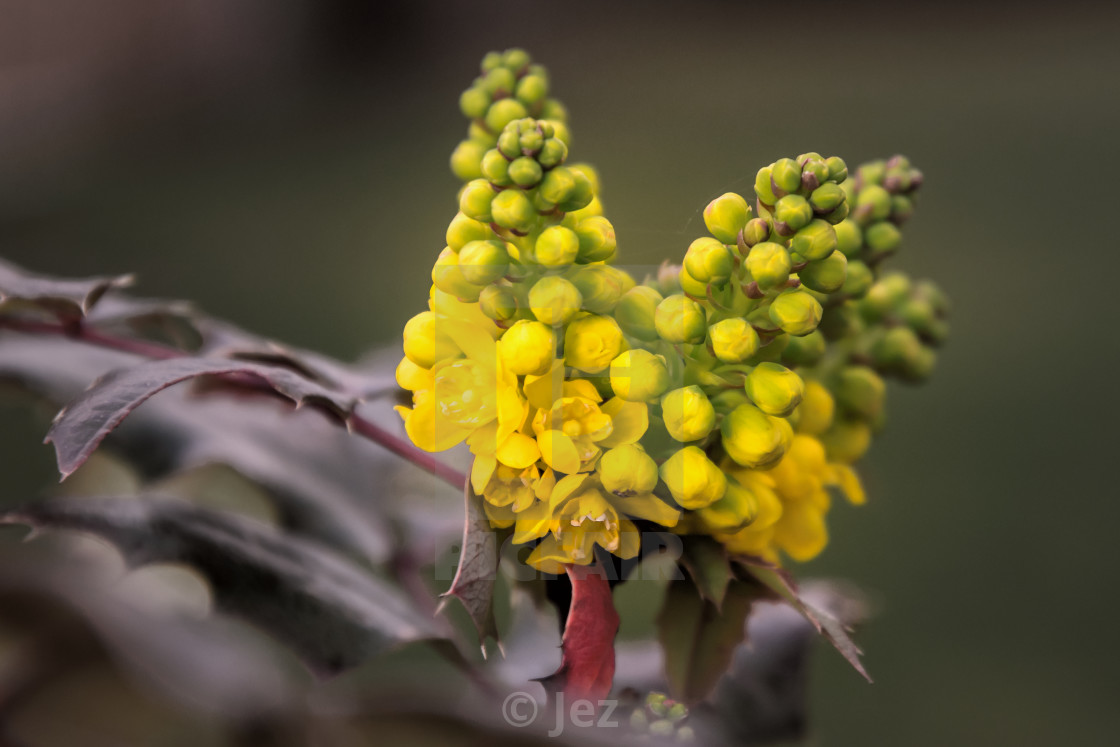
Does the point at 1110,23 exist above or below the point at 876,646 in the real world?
above

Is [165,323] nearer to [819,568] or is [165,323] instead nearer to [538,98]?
[538,98]

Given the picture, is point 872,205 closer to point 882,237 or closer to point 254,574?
point 882,237

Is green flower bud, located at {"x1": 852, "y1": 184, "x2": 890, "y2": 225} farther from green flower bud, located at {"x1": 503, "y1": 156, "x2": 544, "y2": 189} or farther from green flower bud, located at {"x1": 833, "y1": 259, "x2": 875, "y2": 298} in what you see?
green flower bud, located at {"x1": 503, "y1": 156, "x2": 544, "y2": 189}

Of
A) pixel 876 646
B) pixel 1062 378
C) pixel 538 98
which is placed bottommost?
pixel 876 646

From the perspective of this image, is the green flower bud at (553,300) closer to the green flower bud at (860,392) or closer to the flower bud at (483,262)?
the flower bud at (483,262)

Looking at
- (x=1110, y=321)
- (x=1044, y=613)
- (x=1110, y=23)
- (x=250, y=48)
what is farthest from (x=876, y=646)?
(x=250, y=48)

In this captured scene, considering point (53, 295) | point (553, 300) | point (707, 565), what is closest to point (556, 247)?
point (553, 300)

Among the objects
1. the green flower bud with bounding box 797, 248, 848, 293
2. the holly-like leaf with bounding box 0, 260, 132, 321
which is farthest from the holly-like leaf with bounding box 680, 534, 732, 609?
the holly-like leaf with bounding box 0, 260, 132, 321
